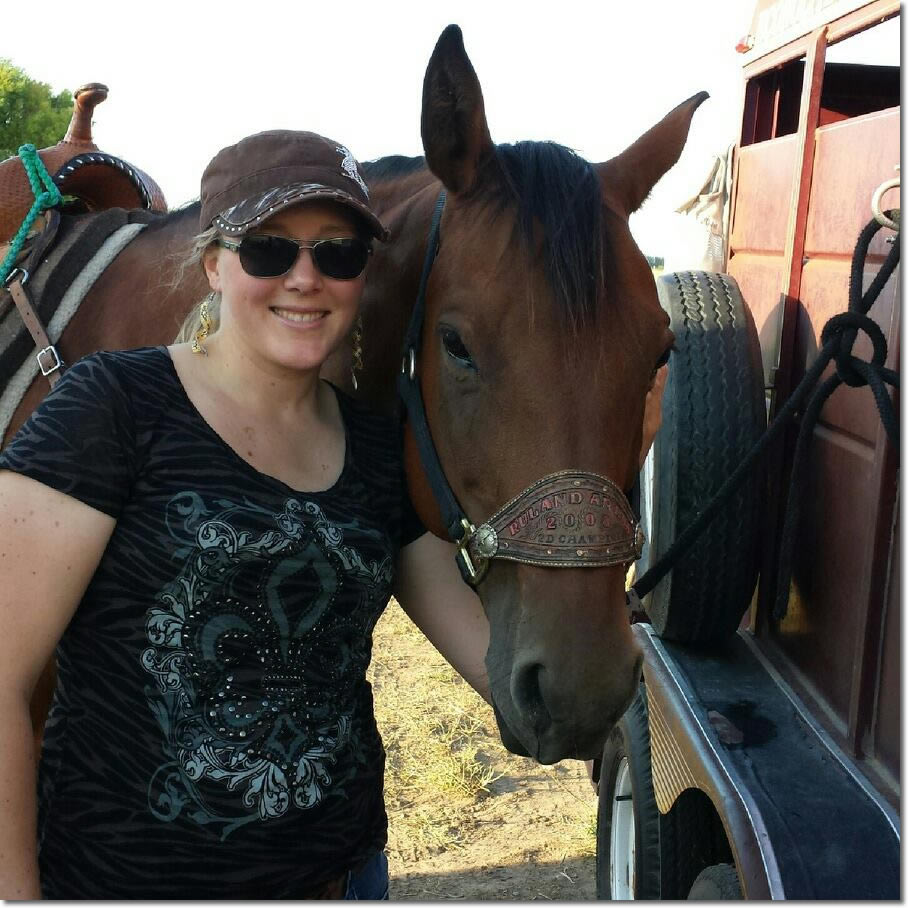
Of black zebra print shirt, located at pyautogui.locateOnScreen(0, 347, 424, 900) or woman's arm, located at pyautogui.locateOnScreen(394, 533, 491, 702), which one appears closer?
black zebra print shirt, located at pyautogui.locateOnScreen(0, 347, 424, 900)

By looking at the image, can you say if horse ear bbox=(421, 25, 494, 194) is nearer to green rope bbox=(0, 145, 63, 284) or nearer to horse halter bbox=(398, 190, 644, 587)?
horse halter bbox=(398, 190, 644, 587)

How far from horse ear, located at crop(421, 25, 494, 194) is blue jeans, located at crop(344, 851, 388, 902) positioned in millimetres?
1267

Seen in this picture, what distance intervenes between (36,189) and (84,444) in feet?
5.83

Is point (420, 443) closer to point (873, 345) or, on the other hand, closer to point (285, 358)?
point (285, 358)

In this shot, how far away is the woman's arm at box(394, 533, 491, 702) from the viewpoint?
71.8 inches

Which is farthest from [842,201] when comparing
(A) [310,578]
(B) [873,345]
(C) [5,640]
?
(C) [5,640]

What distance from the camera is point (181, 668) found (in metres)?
1.41

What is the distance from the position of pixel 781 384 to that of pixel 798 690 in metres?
0.81

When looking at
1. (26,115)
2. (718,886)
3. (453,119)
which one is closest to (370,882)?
(718,886)

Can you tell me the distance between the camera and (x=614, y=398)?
1.54 meters

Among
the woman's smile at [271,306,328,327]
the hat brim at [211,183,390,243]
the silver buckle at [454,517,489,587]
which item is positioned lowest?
the silver buckle at [454,517,489,587]

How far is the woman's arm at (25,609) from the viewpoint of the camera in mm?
1305

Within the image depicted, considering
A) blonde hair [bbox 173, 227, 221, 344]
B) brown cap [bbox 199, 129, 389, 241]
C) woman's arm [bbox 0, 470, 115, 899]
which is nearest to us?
woman's arm [bbox 0, 470, 115, 899]

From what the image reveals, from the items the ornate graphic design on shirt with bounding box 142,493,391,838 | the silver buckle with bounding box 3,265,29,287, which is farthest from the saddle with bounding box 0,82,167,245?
the ornate graphic design on shirt with bounding box 142,493,391,838
